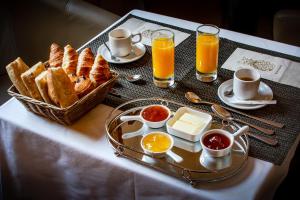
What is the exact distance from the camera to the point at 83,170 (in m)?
1.21

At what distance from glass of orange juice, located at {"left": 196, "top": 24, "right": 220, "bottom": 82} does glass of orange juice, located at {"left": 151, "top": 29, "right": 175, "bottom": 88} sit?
0.28 feet

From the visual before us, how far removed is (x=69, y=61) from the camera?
136cm

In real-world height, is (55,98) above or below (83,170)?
above

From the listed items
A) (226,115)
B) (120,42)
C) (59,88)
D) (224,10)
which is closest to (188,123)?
(226,115)

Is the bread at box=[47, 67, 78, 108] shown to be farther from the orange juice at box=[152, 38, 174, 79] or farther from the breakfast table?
the orange juice at box=[152, 38, 174, 79]

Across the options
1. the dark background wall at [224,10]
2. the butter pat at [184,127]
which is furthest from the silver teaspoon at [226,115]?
the dark background wall at [224,10]

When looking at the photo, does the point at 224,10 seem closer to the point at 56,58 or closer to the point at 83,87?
the point at 56,58

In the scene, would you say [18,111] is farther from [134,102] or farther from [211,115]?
[211,115]

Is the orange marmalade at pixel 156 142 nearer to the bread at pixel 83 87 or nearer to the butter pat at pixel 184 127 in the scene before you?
the butter pat at pixel 184 127

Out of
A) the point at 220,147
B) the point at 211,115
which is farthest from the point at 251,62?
the point at 220,147

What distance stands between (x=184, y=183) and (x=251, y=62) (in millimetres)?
599

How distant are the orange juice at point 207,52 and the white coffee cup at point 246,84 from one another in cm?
10

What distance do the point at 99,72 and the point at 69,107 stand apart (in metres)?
0.15

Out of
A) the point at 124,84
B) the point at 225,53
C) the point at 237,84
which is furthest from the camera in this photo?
the point at 225,53
